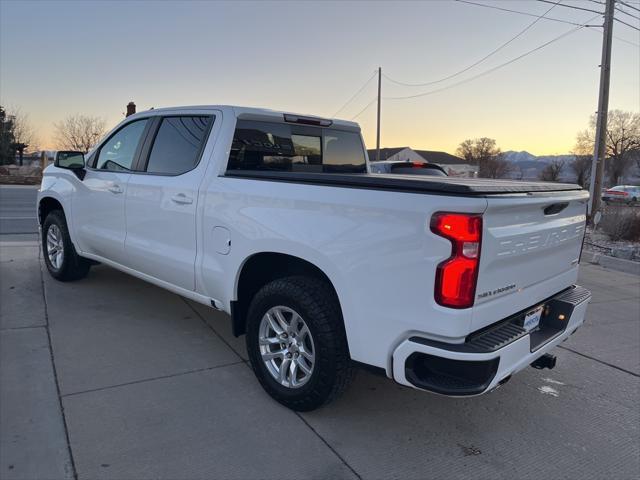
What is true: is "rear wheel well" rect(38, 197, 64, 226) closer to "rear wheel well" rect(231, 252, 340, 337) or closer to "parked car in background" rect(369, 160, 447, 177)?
"rear wheel well" rect(231, 252, 340, 337)

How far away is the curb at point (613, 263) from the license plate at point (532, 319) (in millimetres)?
6544

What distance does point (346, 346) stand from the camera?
289 cm

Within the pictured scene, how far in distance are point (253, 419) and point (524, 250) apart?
74.4 inches

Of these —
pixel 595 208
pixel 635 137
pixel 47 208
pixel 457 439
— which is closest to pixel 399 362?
pixel 457 439

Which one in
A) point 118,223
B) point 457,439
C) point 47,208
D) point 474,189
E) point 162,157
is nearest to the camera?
point 474,189

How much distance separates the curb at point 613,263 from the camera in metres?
8.50

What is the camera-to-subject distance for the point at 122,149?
15.8 ft

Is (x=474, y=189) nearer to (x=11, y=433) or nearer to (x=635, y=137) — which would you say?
(x=11, y=433)

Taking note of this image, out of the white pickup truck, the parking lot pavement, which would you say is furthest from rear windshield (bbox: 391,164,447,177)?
the parking lot pavement

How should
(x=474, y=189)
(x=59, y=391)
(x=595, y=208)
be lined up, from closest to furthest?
1. (x=474, y=189)
2. (x=59, y=391)
3. (x=595, y=208)

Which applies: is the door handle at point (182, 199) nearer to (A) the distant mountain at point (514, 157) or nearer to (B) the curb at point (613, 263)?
(B) the curb at point (613, 263)

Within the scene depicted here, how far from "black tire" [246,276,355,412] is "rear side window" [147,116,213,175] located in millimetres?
1382

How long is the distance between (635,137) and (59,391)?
74.9 m

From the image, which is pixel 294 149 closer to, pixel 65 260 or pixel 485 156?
pixel 65 260
